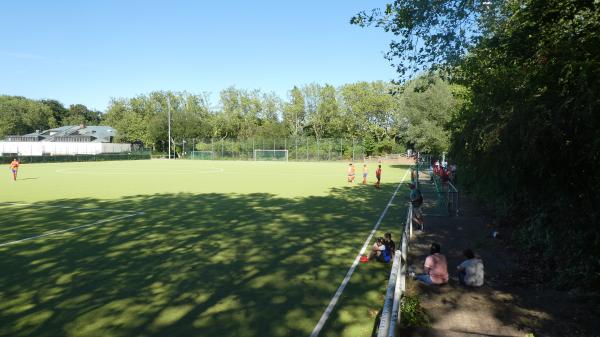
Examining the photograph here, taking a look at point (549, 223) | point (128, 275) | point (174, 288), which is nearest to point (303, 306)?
point (174, 288)

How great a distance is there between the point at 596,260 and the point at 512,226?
5.59 m

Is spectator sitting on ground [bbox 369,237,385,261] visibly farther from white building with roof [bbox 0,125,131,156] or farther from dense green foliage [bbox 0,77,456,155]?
white building with roof [bbox 0,125,131,156]

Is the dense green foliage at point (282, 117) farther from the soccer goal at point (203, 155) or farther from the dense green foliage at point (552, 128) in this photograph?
the dense green foliage at point (552, 128)

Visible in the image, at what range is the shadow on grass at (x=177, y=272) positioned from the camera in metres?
6.41

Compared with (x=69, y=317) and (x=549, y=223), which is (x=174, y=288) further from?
(x=549, y=223)

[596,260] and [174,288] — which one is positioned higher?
[596,260]

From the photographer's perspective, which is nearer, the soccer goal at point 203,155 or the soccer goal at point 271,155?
the soccer goal at point 271,155

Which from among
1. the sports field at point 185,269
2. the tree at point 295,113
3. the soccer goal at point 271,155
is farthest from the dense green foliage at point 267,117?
the sports field at point 185,269

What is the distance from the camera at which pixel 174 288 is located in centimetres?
786

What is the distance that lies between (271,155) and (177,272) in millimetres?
72294

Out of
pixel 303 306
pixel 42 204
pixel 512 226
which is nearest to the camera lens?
pixel 303 306

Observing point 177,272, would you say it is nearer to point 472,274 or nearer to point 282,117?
point 472,274

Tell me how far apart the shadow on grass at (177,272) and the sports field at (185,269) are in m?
0.03

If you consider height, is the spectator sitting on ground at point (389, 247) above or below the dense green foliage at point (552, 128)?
below
